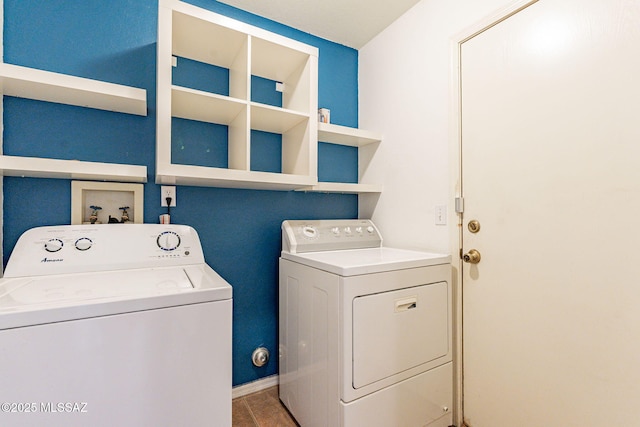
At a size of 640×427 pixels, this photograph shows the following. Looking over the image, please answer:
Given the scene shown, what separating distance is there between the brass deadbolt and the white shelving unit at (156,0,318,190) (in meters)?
0.86

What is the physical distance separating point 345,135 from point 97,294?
160cm

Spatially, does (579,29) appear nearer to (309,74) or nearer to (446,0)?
(446,0)

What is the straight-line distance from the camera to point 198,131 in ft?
5.84

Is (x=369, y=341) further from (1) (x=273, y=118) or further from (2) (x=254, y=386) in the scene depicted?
(1) (x=273, y=118)

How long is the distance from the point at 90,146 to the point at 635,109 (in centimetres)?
229

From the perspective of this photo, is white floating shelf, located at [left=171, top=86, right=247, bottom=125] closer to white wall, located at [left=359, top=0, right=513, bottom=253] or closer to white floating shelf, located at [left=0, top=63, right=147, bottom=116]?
white floating shelf, located at [left=0, top=63, right=147, bottom=116]

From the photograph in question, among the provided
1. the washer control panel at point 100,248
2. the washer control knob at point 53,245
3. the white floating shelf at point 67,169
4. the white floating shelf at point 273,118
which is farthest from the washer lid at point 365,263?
the washer control knob at point 53,245

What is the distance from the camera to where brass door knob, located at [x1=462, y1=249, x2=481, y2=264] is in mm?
1521

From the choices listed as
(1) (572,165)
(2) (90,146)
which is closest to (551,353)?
(1) (572,165)

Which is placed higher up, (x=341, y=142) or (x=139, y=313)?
(x=341, y=142)

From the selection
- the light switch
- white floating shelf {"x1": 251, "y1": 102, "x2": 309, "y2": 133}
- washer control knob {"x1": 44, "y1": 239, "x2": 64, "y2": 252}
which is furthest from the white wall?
washer control knob {"x1": 44, "y1": 239, "x2": 64, "y2": 252}

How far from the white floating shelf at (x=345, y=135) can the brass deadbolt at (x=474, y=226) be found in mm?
898

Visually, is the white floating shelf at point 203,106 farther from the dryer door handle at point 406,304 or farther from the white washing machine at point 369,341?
the dryer door handle at point 406,304

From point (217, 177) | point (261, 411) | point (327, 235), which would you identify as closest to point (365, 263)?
point (327, 235)
